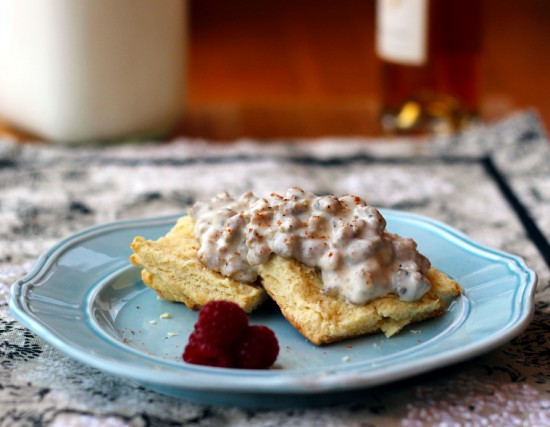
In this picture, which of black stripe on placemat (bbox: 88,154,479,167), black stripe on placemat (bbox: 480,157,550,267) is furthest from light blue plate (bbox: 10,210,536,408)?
black stripe on placemat (bbox: 88,154,479,167)

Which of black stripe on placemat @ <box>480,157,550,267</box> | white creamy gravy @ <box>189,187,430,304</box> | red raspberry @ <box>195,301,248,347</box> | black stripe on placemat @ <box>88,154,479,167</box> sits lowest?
black stripe on placemat @ <box>480,157,550,267</box>

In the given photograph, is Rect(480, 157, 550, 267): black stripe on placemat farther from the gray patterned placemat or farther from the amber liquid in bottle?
the amber liquid in bottle

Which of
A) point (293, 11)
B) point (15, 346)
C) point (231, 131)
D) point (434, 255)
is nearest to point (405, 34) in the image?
point (231, 131)

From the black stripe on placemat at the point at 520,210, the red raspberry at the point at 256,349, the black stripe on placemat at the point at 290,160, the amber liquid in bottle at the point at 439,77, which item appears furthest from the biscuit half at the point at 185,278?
the amber liquid in bottle at the point at 439,77

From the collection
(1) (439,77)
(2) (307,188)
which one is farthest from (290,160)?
(1) (439,77)

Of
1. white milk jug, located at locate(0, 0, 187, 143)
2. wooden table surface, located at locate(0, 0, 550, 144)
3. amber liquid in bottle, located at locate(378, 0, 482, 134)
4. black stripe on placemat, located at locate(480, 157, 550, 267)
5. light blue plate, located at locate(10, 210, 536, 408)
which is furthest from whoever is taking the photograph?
wooden table surface, located at locate(0, 0, 550, 144)

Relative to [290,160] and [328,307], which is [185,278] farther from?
[290,160]
